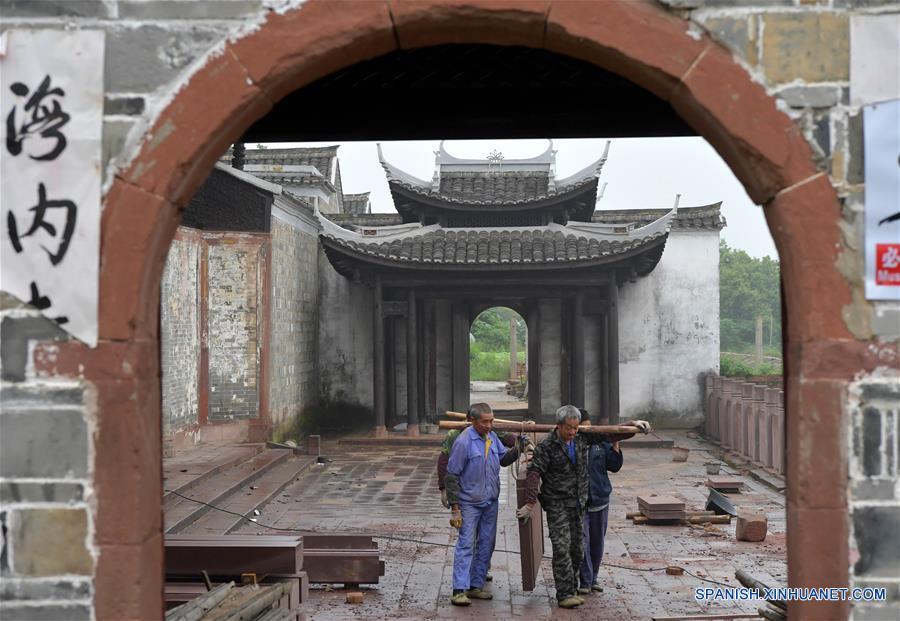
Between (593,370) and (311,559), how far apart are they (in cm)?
1171

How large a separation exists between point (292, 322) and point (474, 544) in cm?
1022

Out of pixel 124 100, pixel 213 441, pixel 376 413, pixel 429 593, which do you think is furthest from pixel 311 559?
pixel 376 413

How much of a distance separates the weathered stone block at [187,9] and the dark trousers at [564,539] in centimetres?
395

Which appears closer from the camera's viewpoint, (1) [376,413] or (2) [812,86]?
(2) [812,86]

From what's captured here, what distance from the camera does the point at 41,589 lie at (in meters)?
3.01

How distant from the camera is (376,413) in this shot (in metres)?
16.0

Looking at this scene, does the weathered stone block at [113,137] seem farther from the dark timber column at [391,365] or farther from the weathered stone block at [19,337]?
the dark timber column at [391,365]

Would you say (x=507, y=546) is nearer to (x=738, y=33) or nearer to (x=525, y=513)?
(x=525, y=513)

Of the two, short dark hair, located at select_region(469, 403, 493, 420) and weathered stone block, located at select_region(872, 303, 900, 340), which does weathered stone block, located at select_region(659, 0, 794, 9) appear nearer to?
weathered stone block, located at select_region(872, 303, 900, 340)

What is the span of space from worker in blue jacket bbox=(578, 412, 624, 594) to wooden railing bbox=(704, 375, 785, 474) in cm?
561

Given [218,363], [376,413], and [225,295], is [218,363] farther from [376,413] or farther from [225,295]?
[376,413]

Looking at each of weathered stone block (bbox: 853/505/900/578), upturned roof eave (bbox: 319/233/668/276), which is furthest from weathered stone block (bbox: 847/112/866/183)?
upturned roof eave (bbox: 319/233/668/276)

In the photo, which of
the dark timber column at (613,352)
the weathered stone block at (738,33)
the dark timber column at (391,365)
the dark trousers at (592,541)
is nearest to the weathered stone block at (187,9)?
the weathered stone block at (738,33)

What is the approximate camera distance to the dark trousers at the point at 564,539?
5.91 meters
